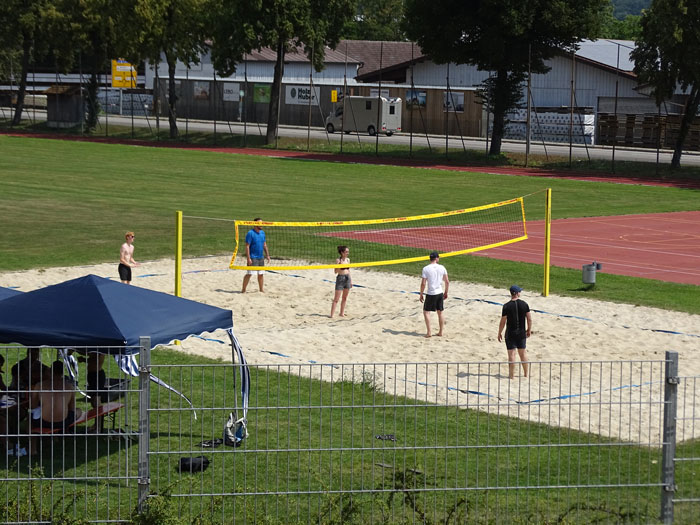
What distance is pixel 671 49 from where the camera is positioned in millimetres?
48281

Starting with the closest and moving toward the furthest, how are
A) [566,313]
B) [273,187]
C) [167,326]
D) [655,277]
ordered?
[167,326]
[566,313]
[655,277]
[273,187]

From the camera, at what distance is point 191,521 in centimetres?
887

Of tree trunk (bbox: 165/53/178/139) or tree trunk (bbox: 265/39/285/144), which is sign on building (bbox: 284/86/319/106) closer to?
tree trunk (bbox: 165/53/178/139)

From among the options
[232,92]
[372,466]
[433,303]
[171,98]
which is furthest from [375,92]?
[372,466]

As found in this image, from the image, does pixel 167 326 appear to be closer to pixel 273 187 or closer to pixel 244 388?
pixel 244 388

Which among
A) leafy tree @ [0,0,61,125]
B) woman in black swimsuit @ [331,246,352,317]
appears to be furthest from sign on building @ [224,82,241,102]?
woman in black swimsuit @ [331,246,352,317]

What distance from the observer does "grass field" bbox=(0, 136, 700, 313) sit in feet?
86.1

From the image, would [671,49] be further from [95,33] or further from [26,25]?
[26,25]

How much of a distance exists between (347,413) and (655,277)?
14371mm

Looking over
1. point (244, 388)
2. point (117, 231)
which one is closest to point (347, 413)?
point (244, 388)

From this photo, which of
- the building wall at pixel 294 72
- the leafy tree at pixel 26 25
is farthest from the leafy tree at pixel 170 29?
the building wall at pixel 294 72

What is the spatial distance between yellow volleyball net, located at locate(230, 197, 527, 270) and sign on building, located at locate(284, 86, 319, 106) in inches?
1849

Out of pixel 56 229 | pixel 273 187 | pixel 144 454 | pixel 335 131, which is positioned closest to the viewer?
pixel 144 454

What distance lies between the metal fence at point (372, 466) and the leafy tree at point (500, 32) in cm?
4038
